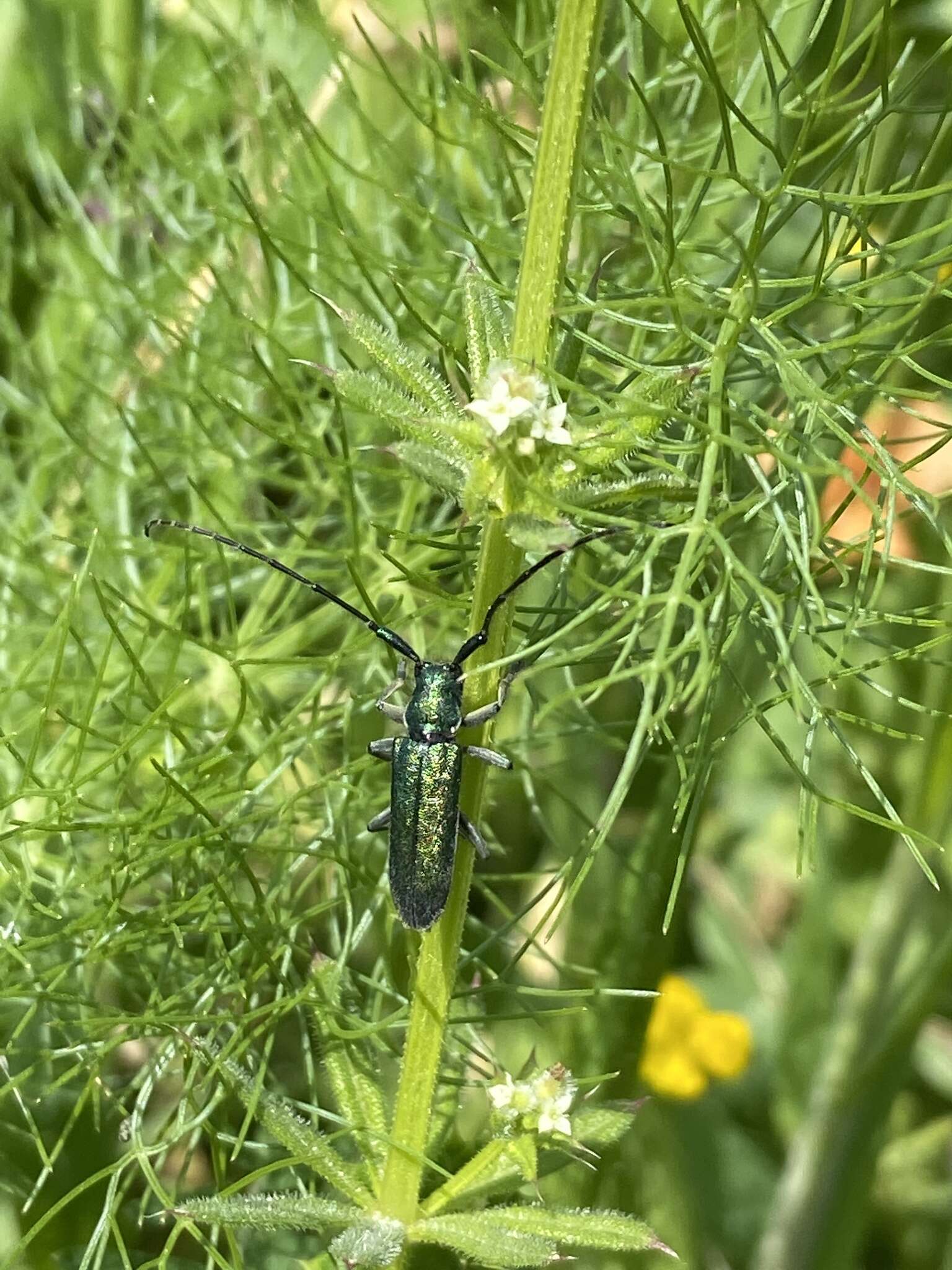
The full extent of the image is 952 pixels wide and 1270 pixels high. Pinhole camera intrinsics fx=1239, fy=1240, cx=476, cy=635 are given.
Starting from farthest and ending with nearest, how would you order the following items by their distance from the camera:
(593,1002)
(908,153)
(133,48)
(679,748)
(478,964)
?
(133,48)
(908,153)
(593,1002)
(478,964)
(679,748)

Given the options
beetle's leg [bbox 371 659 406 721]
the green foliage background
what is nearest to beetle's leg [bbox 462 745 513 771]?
the green foliage background

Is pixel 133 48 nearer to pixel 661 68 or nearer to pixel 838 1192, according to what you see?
pixel 661 68

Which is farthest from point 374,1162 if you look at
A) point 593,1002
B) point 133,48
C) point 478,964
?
point 133,48

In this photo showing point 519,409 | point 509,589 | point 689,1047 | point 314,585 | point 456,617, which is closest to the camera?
point 519,409

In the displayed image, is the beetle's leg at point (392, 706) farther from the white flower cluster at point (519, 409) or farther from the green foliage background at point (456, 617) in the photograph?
the white flower cluster at point (519, 409)

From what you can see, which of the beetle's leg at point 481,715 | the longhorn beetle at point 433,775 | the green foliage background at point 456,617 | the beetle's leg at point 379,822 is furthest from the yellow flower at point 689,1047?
the beetle's leg at point 481,715

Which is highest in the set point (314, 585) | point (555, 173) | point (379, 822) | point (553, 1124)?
point (555, 173)

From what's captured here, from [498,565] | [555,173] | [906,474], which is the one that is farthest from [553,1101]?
[906,474]

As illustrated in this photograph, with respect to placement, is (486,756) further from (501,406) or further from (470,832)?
(501,406)
